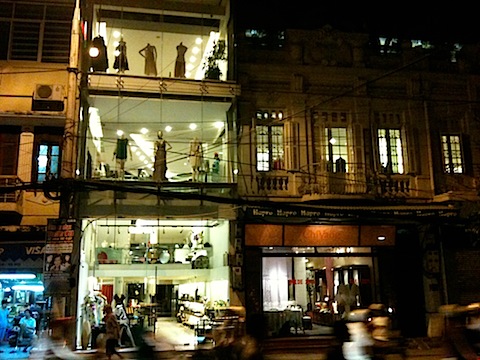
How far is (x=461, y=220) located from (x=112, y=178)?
12.0 m

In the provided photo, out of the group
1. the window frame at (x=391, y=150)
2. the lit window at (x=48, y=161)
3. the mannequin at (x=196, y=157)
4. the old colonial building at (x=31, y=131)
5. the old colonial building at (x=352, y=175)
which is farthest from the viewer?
the window frame at (x=391, y=150)

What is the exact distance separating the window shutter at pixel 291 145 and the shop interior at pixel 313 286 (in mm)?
2934

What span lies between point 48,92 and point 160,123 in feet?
13.1

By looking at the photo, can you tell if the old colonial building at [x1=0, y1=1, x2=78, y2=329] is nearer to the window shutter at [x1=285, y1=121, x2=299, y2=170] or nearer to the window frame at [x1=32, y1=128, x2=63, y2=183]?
the window frame at [x1=32, y1=128, x2=63, y2=183]

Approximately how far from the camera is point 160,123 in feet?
65.3

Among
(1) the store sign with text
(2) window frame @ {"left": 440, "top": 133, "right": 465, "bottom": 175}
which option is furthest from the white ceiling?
(2) window frame @ {"left": 440, "top": 133, "right": 465, "bottom": 175}

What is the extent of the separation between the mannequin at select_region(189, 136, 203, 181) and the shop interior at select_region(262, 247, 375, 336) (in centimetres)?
352

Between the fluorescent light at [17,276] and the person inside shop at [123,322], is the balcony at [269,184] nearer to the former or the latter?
the person inside shop at [123,322]

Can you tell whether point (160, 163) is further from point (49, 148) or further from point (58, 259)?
point (58, 259)

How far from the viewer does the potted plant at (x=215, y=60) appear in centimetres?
1936

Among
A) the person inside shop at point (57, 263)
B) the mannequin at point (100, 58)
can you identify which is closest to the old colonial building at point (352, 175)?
the mannequin at point (100, 58)

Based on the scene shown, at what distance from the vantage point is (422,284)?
1891cm

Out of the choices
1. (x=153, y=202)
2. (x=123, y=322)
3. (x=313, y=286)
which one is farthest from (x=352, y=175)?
(x=123, y=322)

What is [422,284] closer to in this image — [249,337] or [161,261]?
[161,261]
